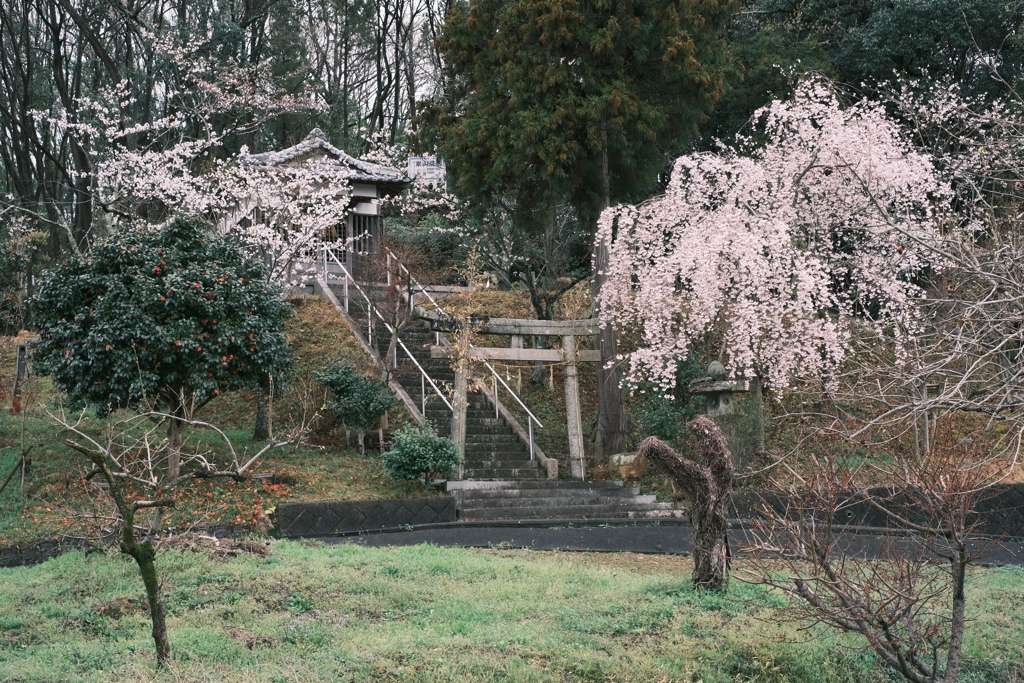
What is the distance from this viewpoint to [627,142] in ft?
48.7

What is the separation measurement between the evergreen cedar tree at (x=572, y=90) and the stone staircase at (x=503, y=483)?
351 cm

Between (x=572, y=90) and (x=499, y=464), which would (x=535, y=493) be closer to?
(x=499, y=464)

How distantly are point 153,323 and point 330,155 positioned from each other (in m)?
10.3

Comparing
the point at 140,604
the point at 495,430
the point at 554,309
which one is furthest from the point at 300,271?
the point at 140,604

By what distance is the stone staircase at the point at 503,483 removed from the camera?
1319 cm

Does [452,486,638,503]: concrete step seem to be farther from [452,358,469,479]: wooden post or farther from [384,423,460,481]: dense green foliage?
[452,358,469,479]: wooden post

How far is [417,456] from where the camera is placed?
1312 centimetres

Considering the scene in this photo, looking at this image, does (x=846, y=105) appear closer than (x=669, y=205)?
No

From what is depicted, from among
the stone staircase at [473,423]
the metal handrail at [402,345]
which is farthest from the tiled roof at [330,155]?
the stone staircase at [473,423]

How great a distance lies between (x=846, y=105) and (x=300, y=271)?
41.5ft

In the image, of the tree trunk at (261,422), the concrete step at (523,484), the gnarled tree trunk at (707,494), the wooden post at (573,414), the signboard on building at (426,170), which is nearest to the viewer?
the gnarled tree trunk at (707,494)

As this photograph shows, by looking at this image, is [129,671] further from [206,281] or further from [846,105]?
[846,105]

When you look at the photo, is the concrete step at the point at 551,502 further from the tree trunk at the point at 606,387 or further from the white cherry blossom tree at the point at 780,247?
the white cherry blossom tree at the point at 780,247

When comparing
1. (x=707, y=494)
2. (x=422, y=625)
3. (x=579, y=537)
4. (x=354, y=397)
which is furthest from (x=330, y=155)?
(x=422, y=625)
